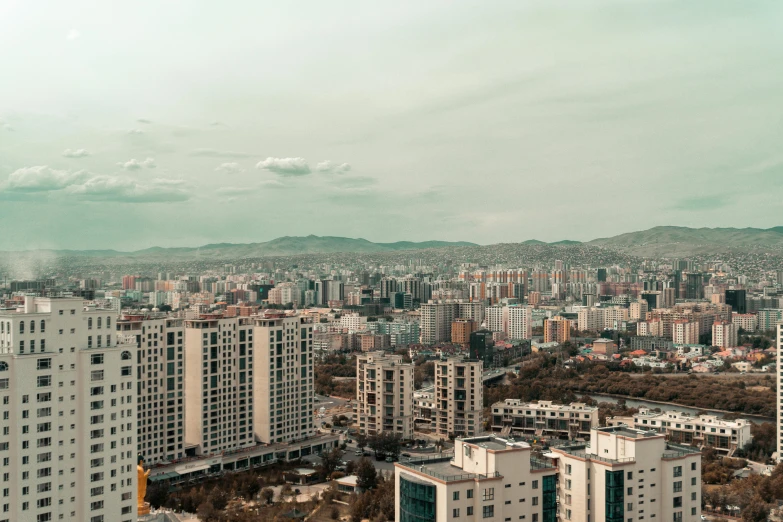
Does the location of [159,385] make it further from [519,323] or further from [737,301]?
[737,301]

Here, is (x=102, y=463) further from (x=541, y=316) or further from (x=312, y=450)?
(x=541, y=316)

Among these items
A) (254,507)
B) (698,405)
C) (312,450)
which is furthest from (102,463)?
(698,405)

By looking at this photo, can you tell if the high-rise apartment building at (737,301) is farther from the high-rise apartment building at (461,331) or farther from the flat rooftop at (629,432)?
the flat rooftop at (629,432)

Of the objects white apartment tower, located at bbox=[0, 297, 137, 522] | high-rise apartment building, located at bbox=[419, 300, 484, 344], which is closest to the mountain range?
high-rise apartment building, located at bbox=[419, 300, 484, 344]

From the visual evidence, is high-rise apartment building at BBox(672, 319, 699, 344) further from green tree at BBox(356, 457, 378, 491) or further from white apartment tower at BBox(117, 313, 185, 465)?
white apartment tower at BBox(117, 313, 185, 465)

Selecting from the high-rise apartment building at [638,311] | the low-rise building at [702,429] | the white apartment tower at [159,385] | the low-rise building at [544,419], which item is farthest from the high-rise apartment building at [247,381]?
the high-rise apartment building at [638,311]
